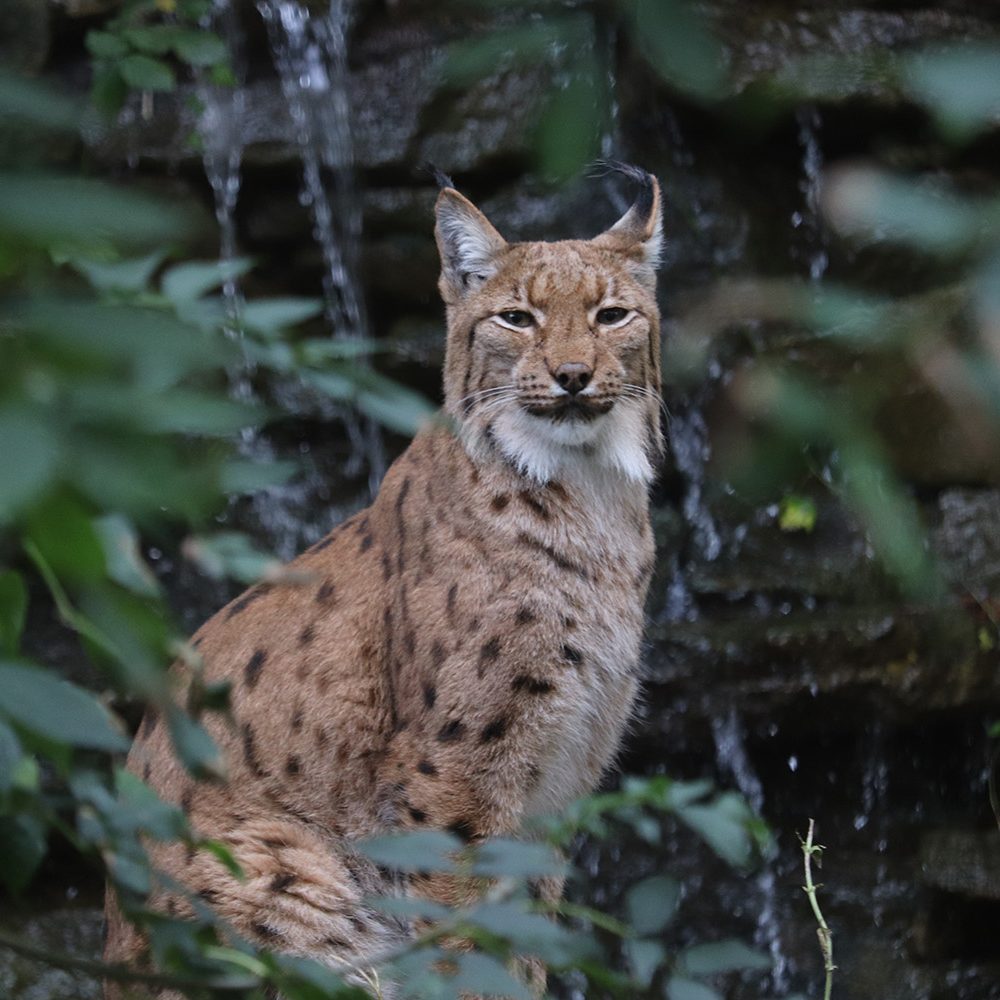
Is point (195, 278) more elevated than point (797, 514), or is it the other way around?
point (195, 278)

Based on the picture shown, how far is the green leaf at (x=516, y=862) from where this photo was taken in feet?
4.98

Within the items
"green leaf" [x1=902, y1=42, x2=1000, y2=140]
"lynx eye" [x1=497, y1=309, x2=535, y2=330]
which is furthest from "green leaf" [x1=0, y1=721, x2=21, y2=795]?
"lynx eye" [x1=497, y1=309, x2=535, y2=330]

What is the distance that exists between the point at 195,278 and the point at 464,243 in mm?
3092

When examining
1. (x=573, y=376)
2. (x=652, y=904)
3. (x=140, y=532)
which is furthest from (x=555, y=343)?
(x=140, y=532)

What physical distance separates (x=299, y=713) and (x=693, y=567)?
10.7ft

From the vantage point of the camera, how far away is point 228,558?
1744mm

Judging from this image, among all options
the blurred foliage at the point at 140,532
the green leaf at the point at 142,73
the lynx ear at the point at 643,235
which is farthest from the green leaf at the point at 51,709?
the green leaf at the point at 142,73

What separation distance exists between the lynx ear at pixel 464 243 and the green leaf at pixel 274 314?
9.96 feet

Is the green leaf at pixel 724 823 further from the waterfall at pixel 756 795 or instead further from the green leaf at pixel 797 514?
the green leaf at pixel 797 514

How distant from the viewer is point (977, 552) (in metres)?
7.05

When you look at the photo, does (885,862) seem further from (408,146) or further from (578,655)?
(408,146)

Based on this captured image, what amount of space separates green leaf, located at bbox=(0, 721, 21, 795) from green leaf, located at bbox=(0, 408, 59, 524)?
0.54 metres

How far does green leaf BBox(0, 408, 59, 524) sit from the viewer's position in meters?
0.90

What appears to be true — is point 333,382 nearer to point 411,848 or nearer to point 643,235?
point 411,848
